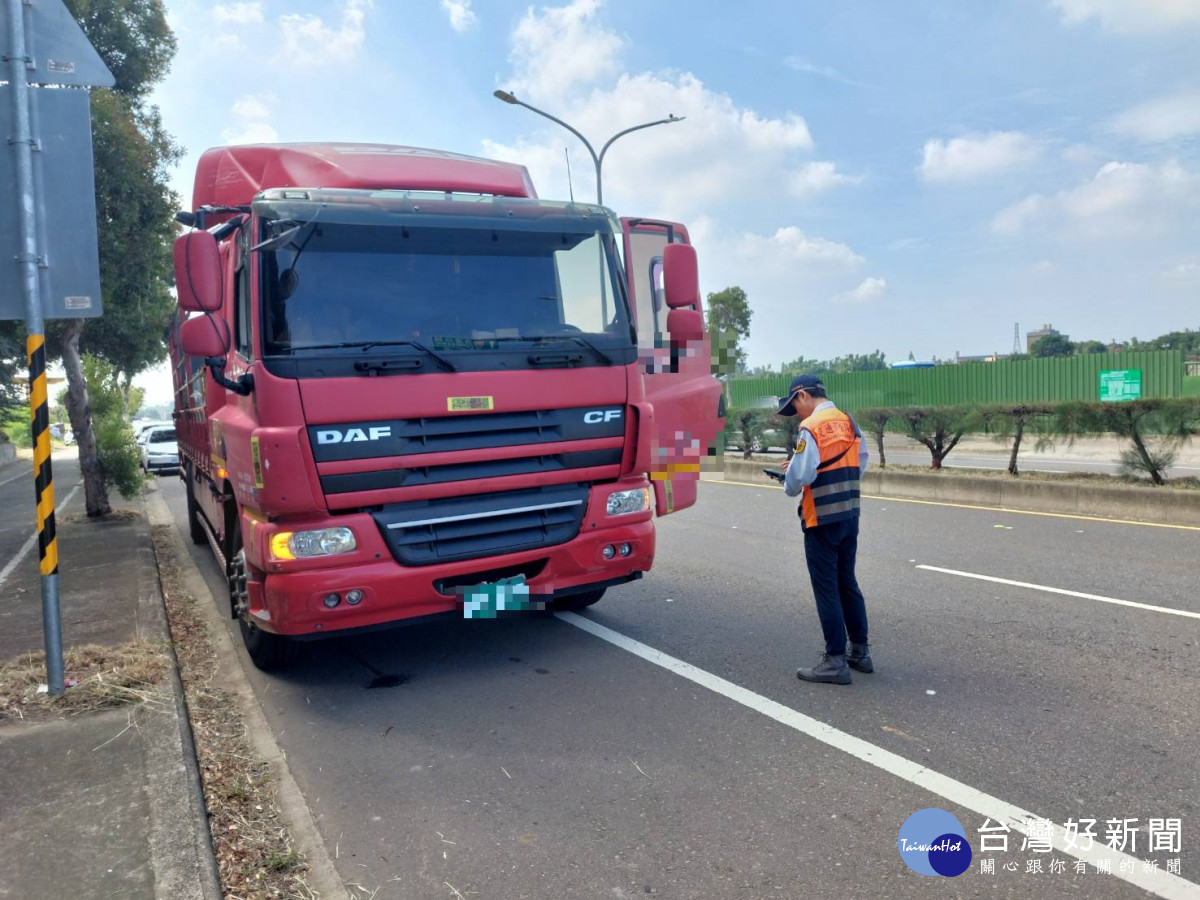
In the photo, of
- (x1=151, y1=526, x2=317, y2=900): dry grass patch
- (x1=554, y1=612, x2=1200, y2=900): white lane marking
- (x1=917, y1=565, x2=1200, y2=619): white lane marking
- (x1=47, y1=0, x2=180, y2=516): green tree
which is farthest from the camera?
(x1=47, y1=0, x2=180, y2=516): green tree

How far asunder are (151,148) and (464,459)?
990 cm

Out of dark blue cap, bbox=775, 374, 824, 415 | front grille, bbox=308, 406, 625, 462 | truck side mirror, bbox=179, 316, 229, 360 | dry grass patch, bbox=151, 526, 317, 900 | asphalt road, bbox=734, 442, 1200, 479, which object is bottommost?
dry grass patch, bbox=151, 526, 317, 900

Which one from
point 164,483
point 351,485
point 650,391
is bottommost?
point 164,483

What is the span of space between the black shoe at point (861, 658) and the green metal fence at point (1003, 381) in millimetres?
18286

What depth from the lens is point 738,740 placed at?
4.04 metres

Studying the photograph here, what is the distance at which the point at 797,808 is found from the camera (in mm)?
3395

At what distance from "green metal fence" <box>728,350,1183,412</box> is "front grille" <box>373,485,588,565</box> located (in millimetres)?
18330

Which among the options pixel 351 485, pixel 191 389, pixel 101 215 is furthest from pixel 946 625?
pixel 101 215

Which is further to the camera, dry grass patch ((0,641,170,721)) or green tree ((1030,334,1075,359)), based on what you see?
green tree ((1030,334,1075,359))

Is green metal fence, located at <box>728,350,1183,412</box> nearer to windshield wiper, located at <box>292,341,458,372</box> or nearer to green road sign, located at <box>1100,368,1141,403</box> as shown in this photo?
green road sign, located at <box>1100,368,1141,403</box>

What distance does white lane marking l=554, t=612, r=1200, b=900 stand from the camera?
285 cm

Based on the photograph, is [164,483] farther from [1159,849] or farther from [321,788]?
[1159,849]

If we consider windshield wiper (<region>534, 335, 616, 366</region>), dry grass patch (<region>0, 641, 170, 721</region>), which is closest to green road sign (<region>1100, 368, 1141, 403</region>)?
windshield wiper (<region>534, 335, 616, 366</region>)

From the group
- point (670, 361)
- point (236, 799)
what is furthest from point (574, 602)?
point (236, 799)
